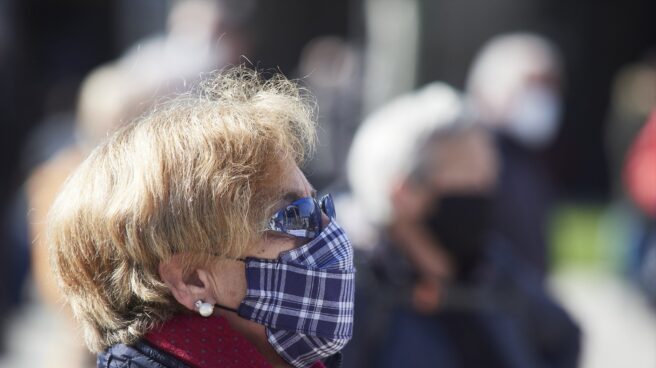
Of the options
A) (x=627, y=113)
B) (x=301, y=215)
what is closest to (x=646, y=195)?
(x=627, y=113)

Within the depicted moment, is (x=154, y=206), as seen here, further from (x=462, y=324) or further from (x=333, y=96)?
(x=333, y=96)

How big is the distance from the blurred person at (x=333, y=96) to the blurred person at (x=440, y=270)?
2319mm

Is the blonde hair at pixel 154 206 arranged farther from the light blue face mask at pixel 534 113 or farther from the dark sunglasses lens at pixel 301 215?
the light blue face mask at pixel 534 113

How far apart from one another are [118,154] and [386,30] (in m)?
6.39

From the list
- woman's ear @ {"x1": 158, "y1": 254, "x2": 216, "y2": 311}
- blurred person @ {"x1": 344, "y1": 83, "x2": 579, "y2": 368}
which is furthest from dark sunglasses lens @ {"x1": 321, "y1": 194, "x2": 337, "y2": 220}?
blurred person @ {"x1": 344, "y1": 83, "x2": 579, "y2": 368}

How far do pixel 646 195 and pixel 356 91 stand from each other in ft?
7.69

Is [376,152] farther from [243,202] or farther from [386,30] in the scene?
[386,30]

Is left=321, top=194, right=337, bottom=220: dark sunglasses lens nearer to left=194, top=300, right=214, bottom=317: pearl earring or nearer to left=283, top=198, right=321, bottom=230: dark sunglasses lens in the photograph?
left=283, top=198, right=321, bottom=230: dark sunglasses lens

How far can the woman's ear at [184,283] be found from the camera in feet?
6.39

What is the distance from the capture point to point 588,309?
9.08m

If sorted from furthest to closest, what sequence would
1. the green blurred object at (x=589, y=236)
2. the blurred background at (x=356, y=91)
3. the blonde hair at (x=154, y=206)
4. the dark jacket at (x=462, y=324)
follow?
1. the green blurred object at (x=589, y=236)
2. the blurred background at (x=356, y=91)
3. the dark jacket at (x=462, y=324)
4. the blonde hair at (x=154, y=206)

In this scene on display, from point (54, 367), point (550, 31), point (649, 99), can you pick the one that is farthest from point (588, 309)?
point (54, 367)

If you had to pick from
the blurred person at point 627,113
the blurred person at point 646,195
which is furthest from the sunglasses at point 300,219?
the blurred person at point 627,113

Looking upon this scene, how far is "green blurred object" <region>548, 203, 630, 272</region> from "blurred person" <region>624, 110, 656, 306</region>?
98 cm
